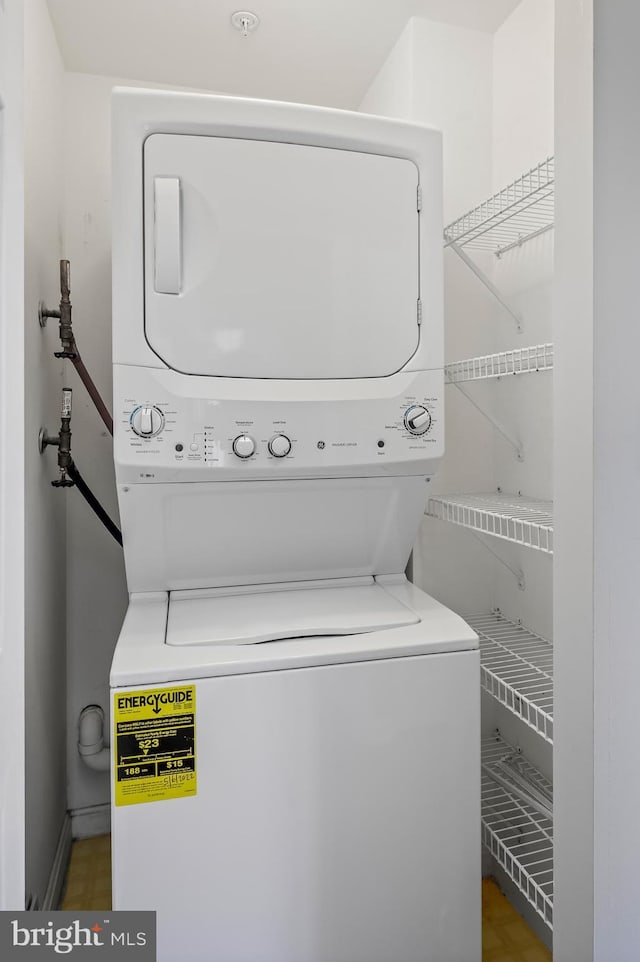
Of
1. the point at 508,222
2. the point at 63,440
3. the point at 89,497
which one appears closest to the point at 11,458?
the point at 63,440

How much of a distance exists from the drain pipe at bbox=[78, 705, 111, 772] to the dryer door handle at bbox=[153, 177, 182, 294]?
1.44 m

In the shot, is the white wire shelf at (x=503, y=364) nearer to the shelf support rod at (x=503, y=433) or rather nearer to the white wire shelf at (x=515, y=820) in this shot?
the shelf support rod at (x=503, y=433)

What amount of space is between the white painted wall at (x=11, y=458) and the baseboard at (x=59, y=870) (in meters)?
1.01

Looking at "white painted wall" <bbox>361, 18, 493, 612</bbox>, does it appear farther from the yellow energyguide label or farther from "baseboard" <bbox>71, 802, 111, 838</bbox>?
"baseboard" <bbox>71, 802, 111, 838</bbox>

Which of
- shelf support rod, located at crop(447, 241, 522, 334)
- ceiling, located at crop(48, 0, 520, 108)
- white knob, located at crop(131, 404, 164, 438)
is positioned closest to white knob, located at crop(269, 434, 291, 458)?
white knob, located at crop(131, 404, 164, 438)

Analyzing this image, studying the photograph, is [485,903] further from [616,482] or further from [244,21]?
[244,21]

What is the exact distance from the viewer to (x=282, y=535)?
1504 mm

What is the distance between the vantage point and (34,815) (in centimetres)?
151

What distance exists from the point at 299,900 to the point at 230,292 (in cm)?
127

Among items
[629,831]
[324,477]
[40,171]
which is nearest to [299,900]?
[629,831]

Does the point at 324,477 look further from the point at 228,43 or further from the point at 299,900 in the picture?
the point at 228,43

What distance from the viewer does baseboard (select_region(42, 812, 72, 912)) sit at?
1623 millimetres

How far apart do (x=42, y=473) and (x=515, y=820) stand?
5.59 ft

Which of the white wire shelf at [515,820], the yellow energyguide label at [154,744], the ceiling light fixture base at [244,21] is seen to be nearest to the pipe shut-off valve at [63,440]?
the yellow energyguide label at [154,744]
